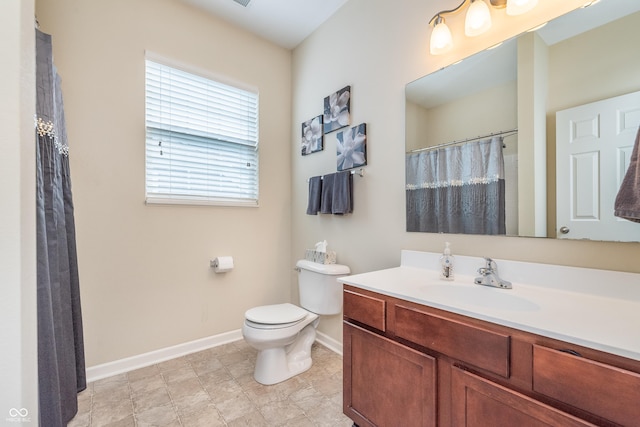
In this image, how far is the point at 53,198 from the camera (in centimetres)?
141

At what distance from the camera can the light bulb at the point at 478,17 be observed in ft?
4.47

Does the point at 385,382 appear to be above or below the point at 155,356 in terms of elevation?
above

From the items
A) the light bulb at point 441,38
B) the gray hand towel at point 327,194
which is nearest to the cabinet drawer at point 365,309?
the gray hand towel at point 327,194

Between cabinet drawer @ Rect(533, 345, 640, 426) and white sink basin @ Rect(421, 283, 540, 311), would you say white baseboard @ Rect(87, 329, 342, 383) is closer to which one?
white sink basin @ Rect(421, 283, 540, 311)

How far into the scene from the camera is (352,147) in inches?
82.2

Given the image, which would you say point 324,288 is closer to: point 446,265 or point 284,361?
point 284,361

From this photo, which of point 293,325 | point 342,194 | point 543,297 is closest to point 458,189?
point 543,297

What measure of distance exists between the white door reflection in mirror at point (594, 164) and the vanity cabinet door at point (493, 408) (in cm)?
70

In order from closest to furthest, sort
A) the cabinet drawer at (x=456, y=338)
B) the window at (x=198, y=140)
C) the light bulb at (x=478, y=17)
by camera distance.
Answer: the cabinet drawer at (x=456, y=338) < the light bulb at (x=478, y=17) < the window at (x=198, y=140)

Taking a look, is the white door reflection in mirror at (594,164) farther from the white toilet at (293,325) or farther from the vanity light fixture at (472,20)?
the white toilet at (293,325)

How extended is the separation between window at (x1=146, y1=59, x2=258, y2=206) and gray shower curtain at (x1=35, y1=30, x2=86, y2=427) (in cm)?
58

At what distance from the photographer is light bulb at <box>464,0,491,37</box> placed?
4.47 ft

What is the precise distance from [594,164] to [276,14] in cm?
238
